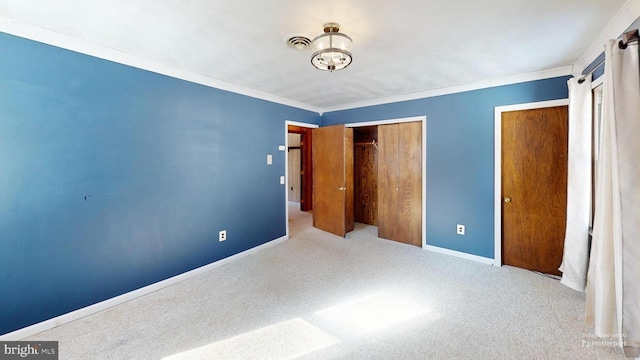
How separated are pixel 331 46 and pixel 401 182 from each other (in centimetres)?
271

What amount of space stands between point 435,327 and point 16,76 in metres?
3.77

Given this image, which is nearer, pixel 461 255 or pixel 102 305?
pixel 102 305

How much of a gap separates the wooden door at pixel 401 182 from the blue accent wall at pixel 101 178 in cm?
237

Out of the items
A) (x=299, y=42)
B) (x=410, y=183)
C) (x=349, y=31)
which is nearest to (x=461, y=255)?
(x=410, y=183)

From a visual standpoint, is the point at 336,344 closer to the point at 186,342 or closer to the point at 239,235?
the point at 186,342

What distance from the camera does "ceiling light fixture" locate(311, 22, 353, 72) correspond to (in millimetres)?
1878

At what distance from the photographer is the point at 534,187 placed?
3.00m

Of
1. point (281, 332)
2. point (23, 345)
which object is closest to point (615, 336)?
point (281, 332)

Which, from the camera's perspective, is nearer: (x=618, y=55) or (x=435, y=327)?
(x=618, y=55)

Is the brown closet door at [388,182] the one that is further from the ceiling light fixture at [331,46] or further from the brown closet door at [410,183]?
the ceiling light fixture at [331,46]

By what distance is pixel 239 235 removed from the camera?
351 centimetres

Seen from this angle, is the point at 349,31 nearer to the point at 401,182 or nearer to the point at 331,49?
the point at 331,49

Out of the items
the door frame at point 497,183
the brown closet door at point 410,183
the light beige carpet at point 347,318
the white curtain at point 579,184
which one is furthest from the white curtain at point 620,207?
the brown closet door at point 410,183

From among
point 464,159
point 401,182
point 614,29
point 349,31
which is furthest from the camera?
point 401,182
